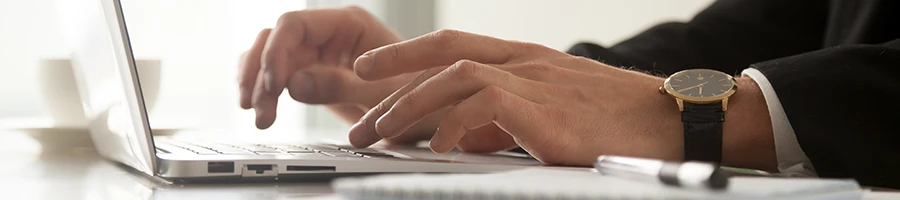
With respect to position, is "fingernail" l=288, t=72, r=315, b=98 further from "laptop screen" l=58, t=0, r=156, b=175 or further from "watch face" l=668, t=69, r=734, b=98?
"watch face" l=668, t=69, r=734, b=98

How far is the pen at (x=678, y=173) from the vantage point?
1.08 ft

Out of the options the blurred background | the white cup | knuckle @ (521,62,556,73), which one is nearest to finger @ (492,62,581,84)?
knuckle @ (521,62,556,73)

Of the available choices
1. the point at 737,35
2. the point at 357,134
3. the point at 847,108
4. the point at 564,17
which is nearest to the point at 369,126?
the point at 357,134

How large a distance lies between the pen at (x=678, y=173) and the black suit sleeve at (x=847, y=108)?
0.29 meters

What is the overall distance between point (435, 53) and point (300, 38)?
358 mm

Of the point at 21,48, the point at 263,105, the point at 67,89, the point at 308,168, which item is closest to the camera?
the point at 308,168

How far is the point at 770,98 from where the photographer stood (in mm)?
674

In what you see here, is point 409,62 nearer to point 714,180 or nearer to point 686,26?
point 714,180

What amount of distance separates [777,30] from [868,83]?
1.99 ft

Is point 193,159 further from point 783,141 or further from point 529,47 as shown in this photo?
point 783,141

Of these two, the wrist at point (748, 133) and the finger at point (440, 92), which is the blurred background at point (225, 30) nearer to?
the finger at point (440, 92)

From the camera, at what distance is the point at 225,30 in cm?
231

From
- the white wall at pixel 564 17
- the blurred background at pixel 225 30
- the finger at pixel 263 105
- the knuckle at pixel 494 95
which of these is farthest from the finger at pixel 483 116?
the white wall at pixel 564 17

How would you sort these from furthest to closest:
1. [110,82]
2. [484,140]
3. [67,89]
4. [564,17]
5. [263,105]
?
[564,17] < [67,89] < [263,105] < [484,140] < [110,82]
